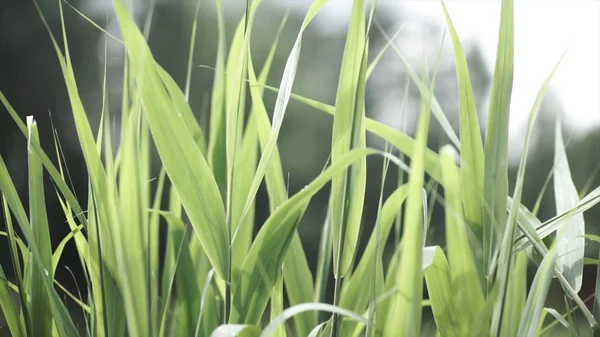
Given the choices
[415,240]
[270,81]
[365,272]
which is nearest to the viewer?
[415,240]

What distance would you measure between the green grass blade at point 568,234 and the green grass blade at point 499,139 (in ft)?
0.22

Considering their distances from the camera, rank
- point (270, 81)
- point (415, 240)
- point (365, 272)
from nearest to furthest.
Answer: point (415, 240), point (365, 272), point (270, 81)

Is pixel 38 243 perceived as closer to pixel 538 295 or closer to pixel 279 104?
pixel 279 104

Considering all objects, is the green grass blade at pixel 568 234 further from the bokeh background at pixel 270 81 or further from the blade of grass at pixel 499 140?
the bokeh background at pixel 270 81

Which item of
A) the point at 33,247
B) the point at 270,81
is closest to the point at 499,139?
the point at 33,247

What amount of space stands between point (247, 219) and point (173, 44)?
538cm

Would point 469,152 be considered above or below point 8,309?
above

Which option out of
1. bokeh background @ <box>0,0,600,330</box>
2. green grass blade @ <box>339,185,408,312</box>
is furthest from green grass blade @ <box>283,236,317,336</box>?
bokeh background @ <box>0,0,600,330</box>

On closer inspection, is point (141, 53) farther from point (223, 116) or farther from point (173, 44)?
point (173, 44)

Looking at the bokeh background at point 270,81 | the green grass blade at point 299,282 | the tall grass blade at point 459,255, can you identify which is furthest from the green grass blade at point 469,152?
the bokeh background at point 270,81

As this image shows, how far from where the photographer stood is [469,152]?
32 centimetres

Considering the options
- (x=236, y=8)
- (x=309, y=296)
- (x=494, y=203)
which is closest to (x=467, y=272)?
(x=494, y=203)

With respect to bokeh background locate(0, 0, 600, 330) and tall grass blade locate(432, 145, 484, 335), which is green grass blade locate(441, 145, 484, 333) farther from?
bokeh background locate(0, 0, 600, 330)

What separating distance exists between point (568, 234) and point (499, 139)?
123mm
